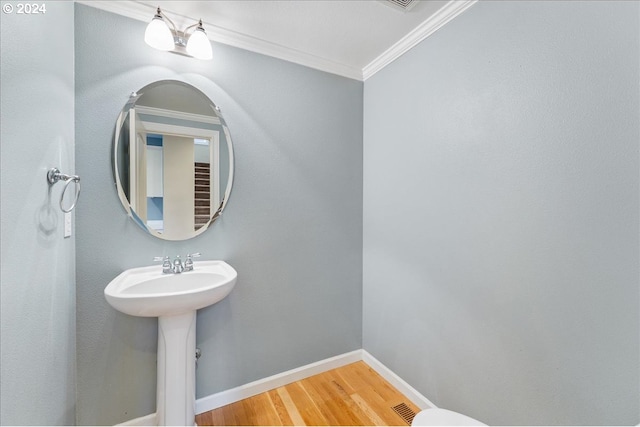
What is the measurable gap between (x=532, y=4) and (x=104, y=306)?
260cm

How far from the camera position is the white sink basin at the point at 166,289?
3.74 ft

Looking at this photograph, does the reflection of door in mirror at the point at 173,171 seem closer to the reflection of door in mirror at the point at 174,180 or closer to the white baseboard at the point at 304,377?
the reflection of door in mirror at the point at 174,180

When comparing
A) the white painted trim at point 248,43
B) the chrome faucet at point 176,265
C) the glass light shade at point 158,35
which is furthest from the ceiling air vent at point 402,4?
the chrome faucet at point 176,265

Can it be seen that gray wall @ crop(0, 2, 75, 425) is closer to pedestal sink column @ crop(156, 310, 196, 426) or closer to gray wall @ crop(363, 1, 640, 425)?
pedestal sink column @ crop(156, 310, 196, 426)

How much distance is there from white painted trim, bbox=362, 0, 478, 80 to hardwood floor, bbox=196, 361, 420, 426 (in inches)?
95.4

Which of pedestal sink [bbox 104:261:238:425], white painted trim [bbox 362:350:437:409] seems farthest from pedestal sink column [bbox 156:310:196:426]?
white painted trim [bbox 362:350:437:409]

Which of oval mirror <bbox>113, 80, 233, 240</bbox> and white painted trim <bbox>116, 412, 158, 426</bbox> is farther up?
oval mirror <bbox>113, 80, 233, 240</bbox>

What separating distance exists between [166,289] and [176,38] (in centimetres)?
148

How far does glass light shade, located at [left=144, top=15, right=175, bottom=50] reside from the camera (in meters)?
1.34

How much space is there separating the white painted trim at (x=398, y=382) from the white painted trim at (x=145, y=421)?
4.99ft

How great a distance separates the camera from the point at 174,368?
1361 mm

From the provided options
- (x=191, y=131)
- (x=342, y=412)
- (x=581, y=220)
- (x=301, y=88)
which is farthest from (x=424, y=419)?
(x=301, y=88)

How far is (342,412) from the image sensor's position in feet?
5.36

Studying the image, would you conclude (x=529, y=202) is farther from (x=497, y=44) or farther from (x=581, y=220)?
(x=497, y=44)
